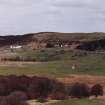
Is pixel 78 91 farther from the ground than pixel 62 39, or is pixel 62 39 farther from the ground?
pixel 62 39

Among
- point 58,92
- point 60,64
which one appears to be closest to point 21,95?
point 58,92

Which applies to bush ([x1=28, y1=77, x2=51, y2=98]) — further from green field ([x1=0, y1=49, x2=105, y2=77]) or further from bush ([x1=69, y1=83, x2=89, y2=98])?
green field ([x1=0, y1=49, x2=105, y2=77])

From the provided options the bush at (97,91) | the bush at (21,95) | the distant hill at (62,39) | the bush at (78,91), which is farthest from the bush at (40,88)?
the distant hill at (62,39)

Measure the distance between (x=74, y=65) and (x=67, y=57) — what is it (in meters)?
12.3

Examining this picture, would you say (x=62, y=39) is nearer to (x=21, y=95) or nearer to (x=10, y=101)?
(x=21, y=95)

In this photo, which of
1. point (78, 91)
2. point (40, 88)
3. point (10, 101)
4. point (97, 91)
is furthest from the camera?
point (40, 88)

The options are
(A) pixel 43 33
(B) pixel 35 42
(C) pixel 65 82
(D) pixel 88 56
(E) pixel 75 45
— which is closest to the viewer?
(C) pixel 65 82

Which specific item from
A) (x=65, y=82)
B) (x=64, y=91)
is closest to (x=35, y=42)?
(x=65, y=82)

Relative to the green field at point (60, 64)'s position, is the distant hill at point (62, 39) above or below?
above

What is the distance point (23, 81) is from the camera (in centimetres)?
5053

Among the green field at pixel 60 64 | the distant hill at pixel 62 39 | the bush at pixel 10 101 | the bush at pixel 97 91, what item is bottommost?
the bush at pixel 97 91

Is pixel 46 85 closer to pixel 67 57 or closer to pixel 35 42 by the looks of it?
pixel 67 57

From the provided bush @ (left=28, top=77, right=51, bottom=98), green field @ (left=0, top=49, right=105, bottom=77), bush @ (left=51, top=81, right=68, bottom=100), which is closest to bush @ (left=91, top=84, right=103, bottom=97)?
bush @ (left=51, top=81, right=68, bottom=100)

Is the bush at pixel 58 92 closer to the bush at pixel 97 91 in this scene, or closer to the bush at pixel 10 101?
the bush at pixel 97 91
